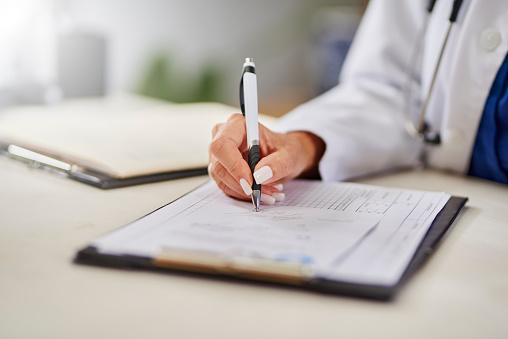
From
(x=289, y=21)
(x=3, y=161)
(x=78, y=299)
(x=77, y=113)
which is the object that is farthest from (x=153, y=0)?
(x=78, y=299)

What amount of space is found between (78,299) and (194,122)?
785 mm

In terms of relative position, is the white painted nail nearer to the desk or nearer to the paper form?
the paper form

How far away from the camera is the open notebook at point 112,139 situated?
0.75m

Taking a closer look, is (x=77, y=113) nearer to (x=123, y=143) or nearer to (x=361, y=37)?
(x=123, y=143)

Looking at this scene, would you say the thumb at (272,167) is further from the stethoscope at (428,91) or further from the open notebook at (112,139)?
the stethoscope at (428,91)

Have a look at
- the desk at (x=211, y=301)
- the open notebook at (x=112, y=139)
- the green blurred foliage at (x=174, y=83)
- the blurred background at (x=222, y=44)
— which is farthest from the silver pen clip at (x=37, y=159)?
the green blurred foliage at (x=174, y=83)

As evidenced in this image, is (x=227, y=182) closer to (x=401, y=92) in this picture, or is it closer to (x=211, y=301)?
(x=211, y=301)

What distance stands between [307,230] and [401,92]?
1.84 feet

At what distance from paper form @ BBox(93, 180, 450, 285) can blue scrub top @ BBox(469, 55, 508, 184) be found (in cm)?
20

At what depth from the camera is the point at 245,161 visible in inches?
24.6

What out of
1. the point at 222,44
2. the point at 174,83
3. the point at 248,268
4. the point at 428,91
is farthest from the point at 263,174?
the point at 222,44

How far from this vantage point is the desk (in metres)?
0.36

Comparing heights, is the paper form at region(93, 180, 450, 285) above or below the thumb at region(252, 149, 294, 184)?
below

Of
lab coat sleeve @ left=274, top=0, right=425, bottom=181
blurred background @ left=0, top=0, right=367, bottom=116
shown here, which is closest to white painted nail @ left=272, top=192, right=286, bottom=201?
lab coat sleeve @ left=274, top=0, right=425, bottom=181
